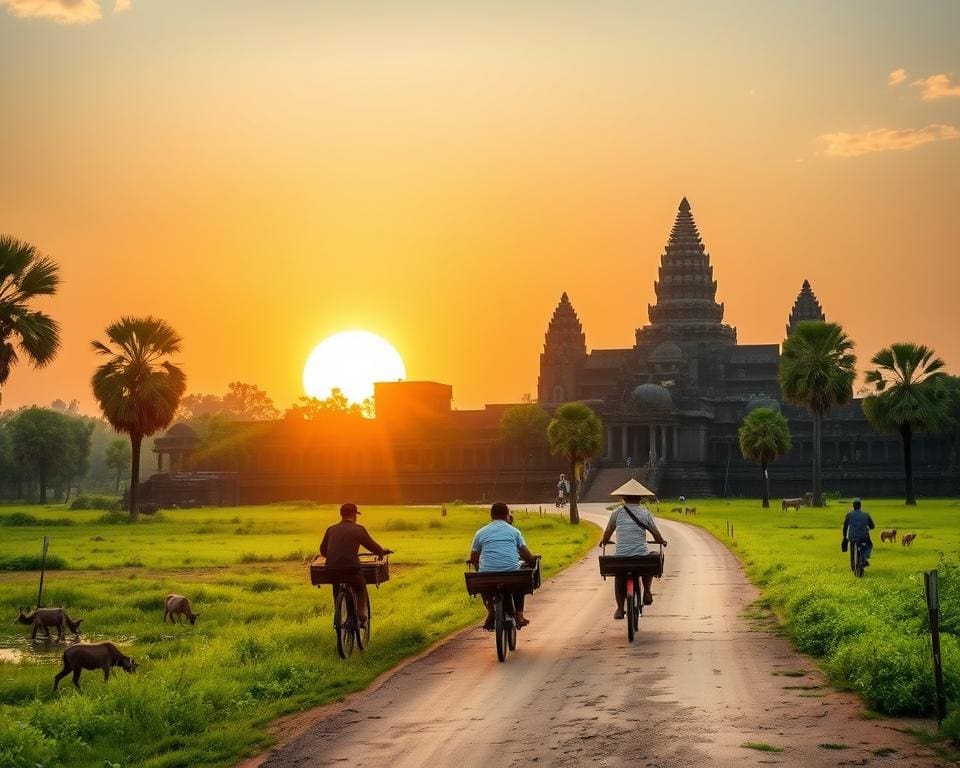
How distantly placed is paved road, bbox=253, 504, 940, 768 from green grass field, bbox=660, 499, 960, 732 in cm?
42

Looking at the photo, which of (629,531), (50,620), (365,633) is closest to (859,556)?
(629,531)

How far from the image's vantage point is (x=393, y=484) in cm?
14425

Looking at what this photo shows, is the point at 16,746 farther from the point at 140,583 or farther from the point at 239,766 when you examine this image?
the point at 140,583

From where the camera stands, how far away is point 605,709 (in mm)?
15320

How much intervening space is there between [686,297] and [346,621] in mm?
150178

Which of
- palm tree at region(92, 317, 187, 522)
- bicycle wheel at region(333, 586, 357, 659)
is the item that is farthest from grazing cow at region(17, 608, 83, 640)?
palm tree at region(92, 317, 187, 522)

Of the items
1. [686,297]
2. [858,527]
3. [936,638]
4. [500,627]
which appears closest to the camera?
[936,638]

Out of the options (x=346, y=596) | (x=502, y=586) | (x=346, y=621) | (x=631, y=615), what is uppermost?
(x=502, y=586)

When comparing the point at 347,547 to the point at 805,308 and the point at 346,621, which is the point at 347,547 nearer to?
the point at 346,621

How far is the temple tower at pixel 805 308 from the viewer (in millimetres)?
180625

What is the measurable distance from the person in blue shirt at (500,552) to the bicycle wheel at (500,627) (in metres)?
0.22

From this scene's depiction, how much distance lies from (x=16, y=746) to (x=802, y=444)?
13082 centimetres

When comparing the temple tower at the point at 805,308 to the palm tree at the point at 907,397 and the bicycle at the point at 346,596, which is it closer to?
the palm tree at the point at 907,397

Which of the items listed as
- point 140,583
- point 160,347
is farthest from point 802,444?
point 140,583
